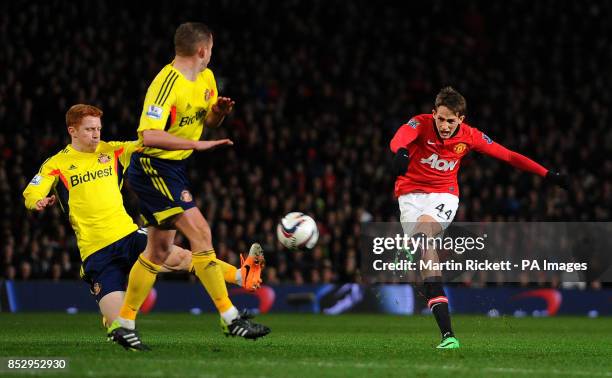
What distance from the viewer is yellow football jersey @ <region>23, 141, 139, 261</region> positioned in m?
9.20

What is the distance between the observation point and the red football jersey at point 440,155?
9727 millimetres

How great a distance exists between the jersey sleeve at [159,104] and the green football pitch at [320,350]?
1651mm

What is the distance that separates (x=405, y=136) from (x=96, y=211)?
106 inches

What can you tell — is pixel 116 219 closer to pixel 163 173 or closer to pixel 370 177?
pixel 163 173

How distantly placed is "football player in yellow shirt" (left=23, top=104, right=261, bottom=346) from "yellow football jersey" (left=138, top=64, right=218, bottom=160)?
3.35 feet

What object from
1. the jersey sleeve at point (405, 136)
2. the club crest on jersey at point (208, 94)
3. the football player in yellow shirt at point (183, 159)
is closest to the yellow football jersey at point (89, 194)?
the football player in yellow shirt at point (183, 159)

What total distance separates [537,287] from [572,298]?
61cm

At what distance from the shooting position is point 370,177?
69.3 ft

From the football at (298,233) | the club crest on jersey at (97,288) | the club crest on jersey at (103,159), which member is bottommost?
the club crest on jersey at (97,288)

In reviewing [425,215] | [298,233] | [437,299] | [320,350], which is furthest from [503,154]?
[320,350]

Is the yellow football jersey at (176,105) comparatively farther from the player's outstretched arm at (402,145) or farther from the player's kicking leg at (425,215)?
the player's kicking leg at (425,215)

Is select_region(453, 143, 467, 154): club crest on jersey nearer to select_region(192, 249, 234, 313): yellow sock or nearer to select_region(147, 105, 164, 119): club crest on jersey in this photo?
select_region(192, 249, 234, 313): yellow sock

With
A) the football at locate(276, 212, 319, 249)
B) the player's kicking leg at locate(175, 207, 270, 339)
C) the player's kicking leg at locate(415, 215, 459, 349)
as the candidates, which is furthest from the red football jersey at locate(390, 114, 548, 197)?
the player's kicking leg at locate(175, 207, 270, 339)

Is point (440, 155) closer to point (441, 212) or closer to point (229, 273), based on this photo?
point (441, 212)
